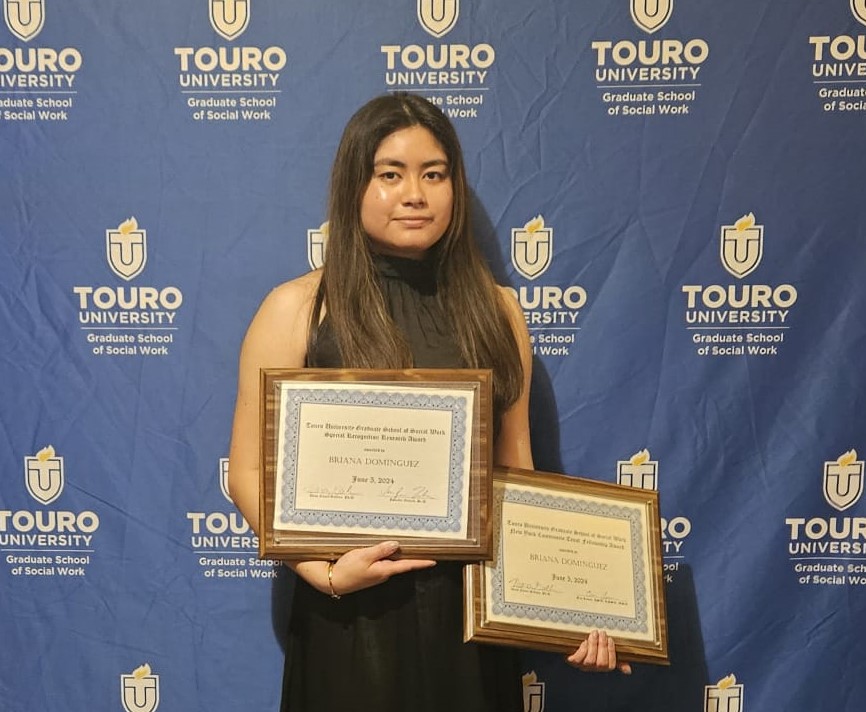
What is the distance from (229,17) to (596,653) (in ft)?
4.41

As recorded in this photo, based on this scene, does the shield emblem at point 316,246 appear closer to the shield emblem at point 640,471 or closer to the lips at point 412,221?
the lips at point 412,221

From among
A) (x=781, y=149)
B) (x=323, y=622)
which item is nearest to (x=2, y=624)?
(x=323, y=622)

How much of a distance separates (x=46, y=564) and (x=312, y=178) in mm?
987

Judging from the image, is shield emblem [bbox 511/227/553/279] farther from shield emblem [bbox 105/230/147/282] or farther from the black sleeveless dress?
shield emblem [bbox 105/230/147/282]

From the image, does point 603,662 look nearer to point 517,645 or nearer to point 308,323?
point 517,645

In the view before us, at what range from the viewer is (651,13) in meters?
1.60

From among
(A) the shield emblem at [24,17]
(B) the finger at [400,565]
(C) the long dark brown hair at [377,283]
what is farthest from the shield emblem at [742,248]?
(A) the shield emblem at [24,17]

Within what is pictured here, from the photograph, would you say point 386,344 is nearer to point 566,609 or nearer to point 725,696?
point 566,609

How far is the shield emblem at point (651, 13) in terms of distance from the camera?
5.25 feet

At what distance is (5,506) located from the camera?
5.69 ft

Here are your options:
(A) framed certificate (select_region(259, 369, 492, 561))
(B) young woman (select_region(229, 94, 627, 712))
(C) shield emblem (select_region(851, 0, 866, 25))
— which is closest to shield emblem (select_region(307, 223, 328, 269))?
(B) young woman (select_region(229, 94, 627, 712))

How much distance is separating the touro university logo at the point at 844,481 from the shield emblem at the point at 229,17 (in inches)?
57.8

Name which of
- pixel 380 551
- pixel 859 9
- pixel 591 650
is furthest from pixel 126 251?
pixel 859 9

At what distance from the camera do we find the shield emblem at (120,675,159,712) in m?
1.76
